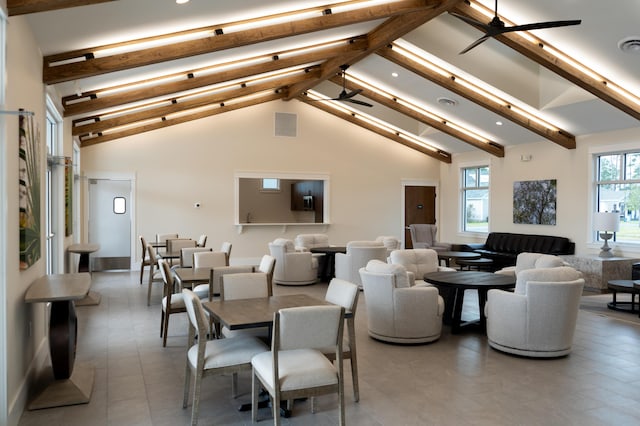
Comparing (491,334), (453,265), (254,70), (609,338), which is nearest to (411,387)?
(491,334)

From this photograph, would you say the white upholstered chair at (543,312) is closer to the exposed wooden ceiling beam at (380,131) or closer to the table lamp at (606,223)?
the table lamp at (606,223)

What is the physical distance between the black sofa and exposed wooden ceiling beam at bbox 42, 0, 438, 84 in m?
5.88

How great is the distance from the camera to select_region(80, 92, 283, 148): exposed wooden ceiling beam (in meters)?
10.5

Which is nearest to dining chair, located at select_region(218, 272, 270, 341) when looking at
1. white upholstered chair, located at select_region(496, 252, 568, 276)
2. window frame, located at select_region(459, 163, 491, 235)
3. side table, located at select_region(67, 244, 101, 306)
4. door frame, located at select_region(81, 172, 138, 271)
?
white upholstered chair, located at select_region(496, 252, 568, 276)

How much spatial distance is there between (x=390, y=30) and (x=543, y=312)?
4725 mm

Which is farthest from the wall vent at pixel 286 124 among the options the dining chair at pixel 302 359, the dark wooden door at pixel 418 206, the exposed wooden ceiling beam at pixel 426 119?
the dining chair at pixel 302 359

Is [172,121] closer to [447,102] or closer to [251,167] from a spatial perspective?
[251,167]

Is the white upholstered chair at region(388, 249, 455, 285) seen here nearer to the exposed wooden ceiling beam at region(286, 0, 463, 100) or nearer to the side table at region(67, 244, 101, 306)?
the exposed wooden ceiling beam at region(286, 0, 463, 100)

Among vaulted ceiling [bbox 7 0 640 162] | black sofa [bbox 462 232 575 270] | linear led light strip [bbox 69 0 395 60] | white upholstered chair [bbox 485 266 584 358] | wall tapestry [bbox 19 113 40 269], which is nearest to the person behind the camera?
wall tapestry [bbox 19 113 40 269]

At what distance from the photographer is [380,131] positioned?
43.2 feet

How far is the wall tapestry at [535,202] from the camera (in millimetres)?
10508

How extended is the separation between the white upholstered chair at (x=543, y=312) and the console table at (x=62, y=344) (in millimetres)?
3803

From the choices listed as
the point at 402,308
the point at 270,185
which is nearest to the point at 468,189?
the point at 270,185

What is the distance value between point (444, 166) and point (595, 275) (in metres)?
5.99
